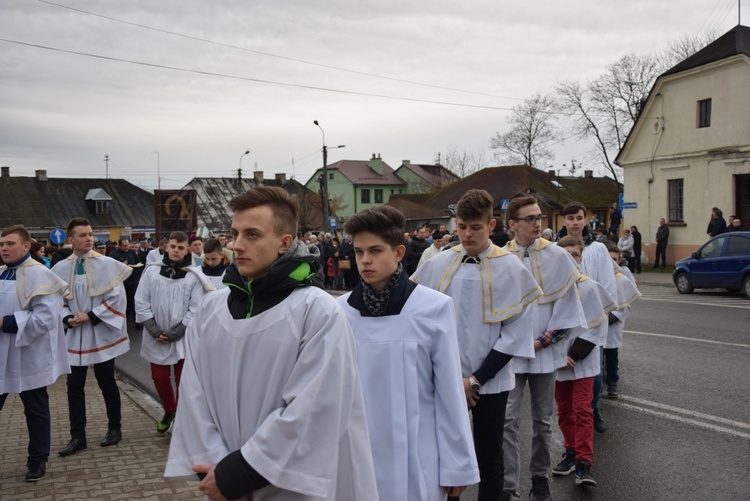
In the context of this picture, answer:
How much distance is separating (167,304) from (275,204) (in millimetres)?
Result: 4453

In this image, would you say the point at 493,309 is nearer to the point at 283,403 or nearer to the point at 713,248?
the point at 283,403

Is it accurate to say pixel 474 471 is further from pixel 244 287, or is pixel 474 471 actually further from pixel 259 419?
pixel 244 287

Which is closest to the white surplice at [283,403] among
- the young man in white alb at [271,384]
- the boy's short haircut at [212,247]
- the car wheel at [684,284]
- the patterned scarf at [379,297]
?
the young man in white alb at [271,384]

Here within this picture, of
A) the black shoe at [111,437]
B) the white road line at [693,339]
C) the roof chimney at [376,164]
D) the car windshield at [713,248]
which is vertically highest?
the roof chimney at [376,164]

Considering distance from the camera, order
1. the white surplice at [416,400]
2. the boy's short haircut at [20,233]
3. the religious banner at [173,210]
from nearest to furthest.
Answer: the white surplice at [416,400], the boy's short haircut at [20,233], the religious banner at [173,210]

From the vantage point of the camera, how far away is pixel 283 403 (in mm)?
2725

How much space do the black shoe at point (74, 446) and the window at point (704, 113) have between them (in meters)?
29.6

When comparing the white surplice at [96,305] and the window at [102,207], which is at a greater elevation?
the window at [102,207]

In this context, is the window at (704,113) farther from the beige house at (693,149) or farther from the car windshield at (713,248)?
the car windshield at (713,248)

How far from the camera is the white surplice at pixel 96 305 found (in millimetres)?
6770

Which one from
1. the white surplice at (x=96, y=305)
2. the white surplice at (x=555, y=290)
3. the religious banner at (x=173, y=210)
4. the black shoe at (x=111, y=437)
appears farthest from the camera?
the religious banner at (x=173, y=210)

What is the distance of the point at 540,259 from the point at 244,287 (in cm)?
302

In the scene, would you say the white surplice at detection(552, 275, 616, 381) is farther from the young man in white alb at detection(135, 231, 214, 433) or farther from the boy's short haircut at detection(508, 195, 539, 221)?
the young man in white alb at detection(135, 231, 214, 433)

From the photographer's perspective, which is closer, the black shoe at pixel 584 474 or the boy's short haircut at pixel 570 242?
the black shoe at pixel 584 474
